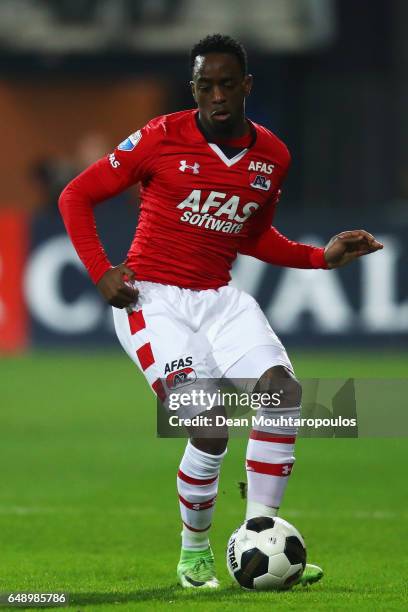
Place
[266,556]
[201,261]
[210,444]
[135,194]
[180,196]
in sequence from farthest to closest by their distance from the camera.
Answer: [135,194] → [201,261] → [180,196] → [210,444] → [266,556]

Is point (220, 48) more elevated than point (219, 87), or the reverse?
point (220, 48)

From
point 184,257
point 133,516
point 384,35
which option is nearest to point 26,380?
point 133,516

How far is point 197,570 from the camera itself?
243 inches

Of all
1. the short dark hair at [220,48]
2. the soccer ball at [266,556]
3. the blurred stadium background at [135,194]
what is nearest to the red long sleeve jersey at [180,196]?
the short dark hair at [220,48]

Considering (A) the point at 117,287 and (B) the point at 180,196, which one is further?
(B) the point at 180,196

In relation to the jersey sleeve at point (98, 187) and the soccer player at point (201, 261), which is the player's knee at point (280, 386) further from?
the jersey sleeve at point (98, 187)

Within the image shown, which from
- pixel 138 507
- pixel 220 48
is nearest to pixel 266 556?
pixel 220 48

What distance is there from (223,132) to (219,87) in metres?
0.21

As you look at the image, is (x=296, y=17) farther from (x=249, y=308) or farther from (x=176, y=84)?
(x=249, y=308)

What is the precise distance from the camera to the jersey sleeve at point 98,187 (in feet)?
20.3

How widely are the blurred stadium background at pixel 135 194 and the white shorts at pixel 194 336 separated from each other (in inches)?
58.8

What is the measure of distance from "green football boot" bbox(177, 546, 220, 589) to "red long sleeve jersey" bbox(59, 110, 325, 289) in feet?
3.51

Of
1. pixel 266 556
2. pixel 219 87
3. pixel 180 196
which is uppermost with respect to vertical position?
pixel 219 87

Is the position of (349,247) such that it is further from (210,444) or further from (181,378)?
(210,444)
